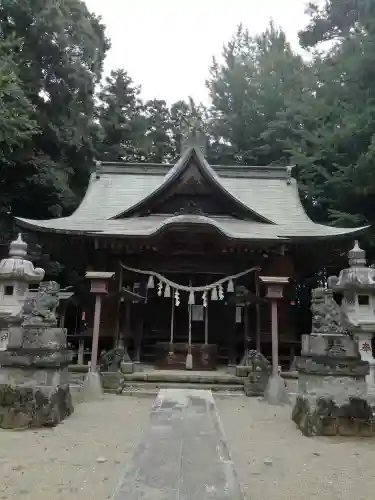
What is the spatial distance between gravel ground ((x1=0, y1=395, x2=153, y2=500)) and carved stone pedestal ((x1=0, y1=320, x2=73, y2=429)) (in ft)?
0.74

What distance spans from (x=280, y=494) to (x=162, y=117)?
31767 mm

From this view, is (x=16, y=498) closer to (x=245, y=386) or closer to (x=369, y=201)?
(x=245, y=386)

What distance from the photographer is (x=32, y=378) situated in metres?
6.02

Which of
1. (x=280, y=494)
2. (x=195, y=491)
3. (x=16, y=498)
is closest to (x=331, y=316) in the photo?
(x=280, y=494)

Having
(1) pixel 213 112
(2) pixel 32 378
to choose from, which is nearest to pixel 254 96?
(1) pixel 213 112

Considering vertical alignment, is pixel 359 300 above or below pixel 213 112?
below

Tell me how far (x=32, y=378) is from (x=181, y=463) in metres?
3.79

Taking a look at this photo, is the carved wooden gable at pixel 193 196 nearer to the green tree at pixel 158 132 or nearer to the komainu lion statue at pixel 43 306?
the komainu lion statue at pixel 43 306

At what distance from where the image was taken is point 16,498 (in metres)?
3.39

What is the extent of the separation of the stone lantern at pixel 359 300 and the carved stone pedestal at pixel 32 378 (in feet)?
19.1

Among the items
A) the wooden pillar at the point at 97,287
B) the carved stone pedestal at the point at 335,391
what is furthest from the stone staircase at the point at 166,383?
the carved stone pedestal at the point at 335,391

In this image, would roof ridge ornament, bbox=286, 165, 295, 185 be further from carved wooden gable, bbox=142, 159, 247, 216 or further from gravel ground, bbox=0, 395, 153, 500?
gravel ground, bbox=0, 395, 153, 500

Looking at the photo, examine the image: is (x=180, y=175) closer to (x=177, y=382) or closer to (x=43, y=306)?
(x=177, y=382)

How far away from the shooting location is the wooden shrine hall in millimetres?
10477
